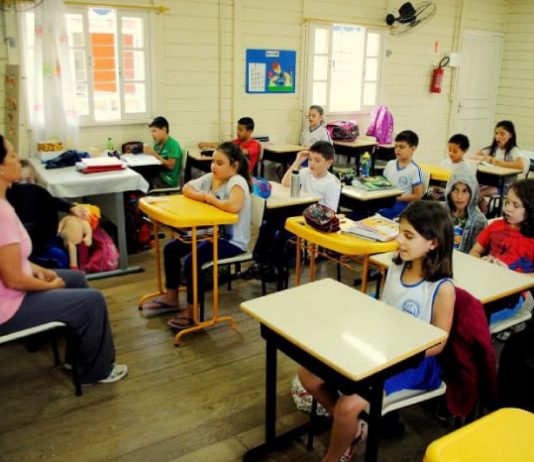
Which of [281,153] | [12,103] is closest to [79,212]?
[12,103]

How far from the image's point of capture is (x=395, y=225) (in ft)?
9.96

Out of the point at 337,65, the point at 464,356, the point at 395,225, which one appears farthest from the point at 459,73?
the point at 464,356

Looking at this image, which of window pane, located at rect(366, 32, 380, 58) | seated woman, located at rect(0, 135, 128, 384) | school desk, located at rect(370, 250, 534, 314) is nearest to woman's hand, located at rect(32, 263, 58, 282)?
seated woman, located at rect(0, 135, 128, 384)

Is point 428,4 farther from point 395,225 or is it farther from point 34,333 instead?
point 34,333

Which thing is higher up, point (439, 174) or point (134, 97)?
point (134, 97)

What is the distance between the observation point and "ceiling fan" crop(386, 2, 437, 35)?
7277 mm

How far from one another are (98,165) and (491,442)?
3.64 m

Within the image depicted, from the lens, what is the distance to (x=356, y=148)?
6.77 m

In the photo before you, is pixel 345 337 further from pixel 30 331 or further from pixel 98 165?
pixel 98 165

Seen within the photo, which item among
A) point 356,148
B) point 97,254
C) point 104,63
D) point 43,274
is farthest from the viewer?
point 356,148

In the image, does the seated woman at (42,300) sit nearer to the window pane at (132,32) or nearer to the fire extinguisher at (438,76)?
the window pane at (132,32)

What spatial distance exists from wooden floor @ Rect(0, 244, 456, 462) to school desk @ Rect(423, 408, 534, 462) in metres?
0.98

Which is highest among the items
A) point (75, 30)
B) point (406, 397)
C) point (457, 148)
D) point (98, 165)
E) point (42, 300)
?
point (75, 30)

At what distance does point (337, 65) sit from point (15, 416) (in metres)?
5.89
